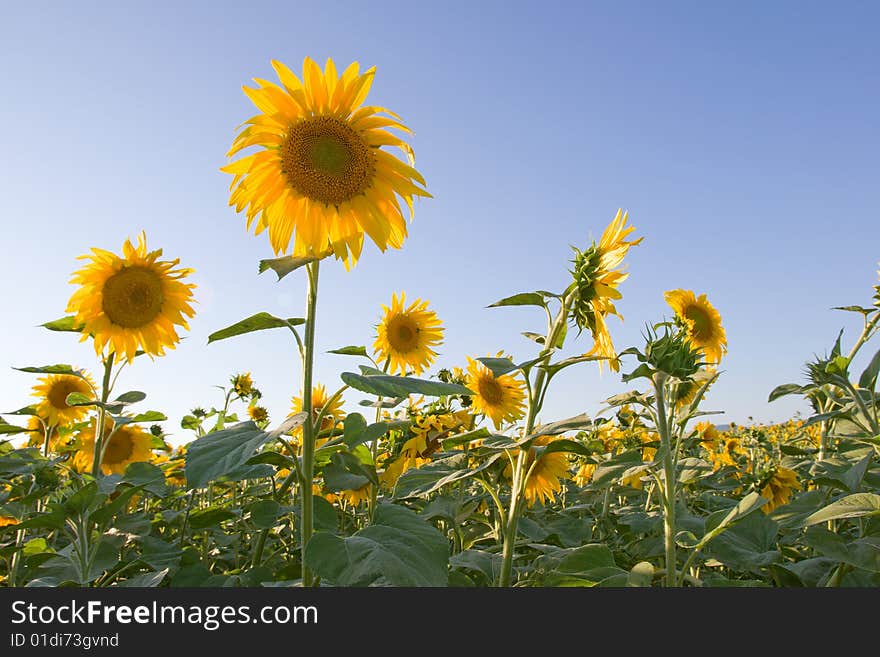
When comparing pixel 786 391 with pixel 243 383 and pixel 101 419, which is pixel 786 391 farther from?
pixel 243 383

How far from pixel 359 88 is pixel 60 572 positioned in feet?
8.11

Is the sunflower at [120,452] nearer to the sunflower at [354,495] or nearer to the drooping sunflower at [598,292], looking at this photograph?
the sunflower at [354,495]

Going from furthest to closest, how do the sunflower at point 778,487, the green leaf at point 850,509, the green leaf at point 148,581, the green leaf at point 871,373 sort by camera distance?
the sunflower at point 778,487 → the green leaf at point 871,373 → the green leaf at point 148,581 → the green leaf at point 850,509

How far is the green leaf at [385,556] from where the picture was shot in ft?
4.97

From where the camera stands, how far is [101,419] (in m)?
2.81

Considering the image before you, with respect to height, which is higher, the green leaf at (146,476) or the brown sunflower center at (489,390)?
the brown sunflower center at (489,390)

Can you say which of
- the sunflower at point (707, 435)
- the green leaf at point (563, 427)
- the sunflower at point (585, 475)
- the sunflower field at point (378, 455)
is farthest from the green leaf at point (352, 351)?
the sunflower at point (707, 435)

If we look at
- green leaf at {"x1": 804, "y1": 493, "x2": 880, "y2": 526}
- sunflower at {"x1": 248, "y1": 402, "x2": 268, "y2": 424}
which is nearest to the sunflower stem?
green leaf at {"x1": 804, "y1": 493, "x2": 880, "y2": 526}

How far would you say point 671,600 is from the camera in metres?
1.73

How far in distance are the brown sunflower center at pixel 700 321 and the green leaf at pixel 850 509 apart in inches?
97.6

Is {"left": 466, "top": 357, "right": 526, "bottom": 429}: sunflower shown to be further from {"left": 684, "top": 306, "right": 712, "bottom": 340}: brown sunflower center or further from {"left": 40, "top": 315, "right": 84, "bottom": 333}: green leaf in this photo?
{"left": 40, "top": 315, "right": 84, "bottom": 333}: green leaf

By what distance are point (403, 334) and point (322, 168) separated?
Answer: 258 centimetres

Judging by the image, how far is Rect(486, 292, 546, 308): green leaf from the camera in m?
2.36

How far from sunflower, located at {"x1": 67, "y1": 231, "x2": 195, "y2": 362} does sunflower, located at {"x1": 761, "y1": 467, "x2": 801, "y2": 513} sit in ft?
11.4
